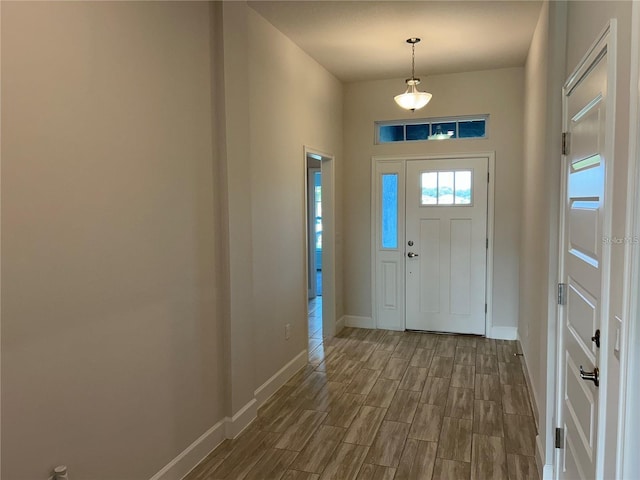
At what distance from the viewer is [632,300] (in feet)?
4.06

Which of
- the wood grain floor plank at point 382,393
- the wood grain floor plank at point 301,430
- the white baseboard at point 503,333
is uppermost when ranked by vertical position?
the white baseboard at point 503,333

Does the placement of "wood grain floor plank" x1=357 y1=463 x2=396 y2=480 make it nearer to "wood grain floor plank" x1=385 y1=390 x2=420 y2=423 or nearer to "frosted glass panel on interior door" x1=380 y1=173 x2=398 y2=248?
"wood grain floor plank" x1=385 y1=390 x2=420 y2=423

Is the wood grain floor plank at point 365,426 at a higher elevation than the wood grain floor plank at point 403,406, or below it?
below

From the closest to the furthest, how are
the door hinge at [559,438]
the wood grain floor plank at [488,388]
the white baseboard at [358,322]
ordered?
1. the door hinge at [559,438]
2. the wood grain floor plank at [488,388]
3. the white baseboard at [358,322]

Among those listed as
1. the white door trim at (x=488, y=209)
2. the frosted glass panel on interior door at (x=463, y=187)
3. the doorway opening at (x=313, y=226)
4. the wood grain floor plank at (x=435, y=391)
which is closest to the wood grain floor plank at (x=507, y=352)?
the white door trim at (x=488, y=209)

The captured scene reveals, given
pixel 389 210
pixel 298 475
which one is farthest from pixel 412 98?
pixel 298 475

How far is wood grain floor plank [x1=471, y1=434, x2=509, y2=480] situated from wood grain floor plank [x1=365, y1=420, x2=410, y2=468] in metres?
0.44

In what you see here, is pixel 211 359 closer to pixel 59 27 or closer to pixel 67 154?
pixel 67 154

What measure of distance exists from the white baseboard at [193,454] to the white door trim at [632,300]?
216 cm

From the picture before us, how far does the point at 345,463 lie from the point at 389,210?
3292 mm

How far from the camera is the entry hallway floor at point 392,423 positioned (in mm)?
2707

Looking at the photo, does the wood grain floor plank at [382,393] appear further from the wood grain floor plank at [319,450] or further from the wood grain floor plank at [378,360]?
the wood grain floor plank at [319,450]

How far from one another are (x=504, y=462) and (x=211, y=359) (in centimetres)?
185

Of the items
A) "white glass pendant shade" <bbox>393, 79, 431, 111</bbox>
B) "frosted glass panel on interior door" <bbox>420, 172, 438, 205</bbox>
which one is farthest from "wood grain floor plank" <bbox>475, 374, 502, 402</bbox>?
"white glass pendant shade" <bbox>393, 79, 431, 111</bbox>
